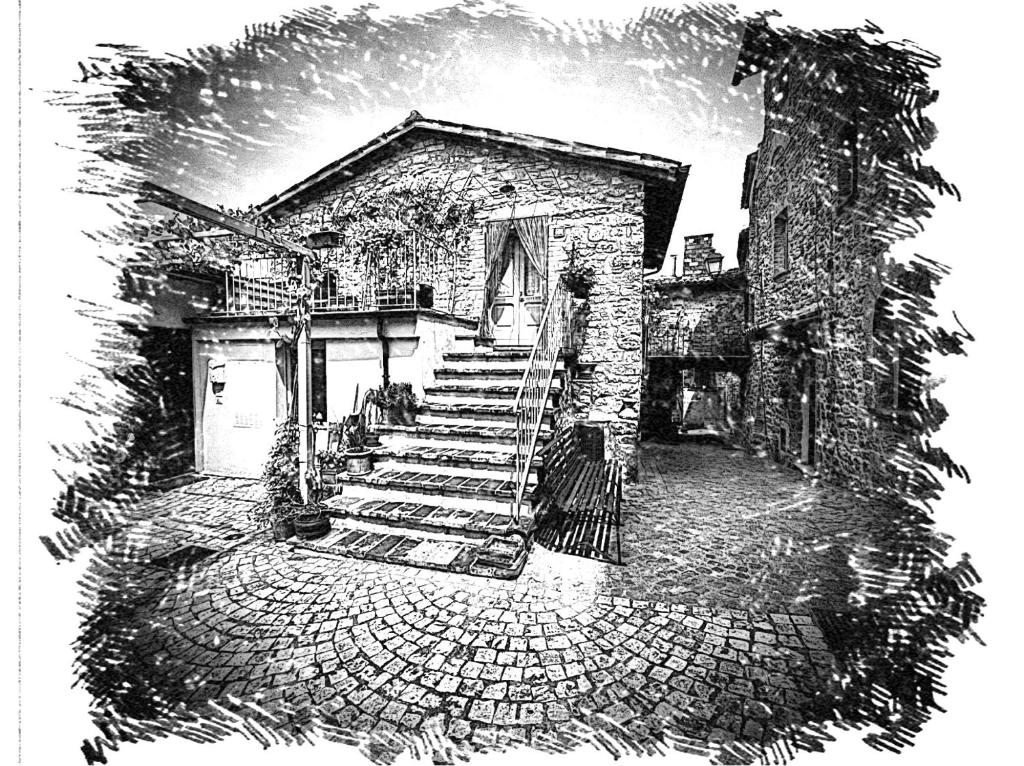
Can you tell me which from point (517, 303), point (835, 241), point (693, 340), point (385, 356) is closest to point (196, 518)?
point (385, 356)

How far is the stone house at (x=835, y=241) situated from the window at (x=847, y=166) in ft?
0.11

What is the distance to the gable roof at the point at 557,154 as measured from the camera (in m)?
7.50

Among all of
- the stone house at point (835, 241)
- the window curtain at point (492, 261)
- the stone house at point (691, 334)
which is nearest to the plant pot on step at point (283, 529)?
the window curtain at point (492, 261)

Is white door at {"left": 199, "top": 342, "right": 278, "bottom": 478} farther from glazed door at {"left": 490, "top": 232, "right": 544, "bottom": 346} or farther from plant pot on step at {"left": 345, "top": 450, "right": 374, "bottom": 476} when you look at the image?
glazed door at {"left": 490, "top": 232, "right": 544, "bottom": 346}

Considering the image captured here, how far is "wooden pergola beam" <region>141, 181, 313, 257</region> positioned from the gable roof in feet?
14.9

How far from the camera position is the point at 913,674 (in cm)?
254

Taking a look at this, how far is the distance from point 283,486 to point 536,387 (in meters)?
3.09

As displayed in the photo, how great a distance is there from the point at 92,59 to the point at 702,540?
253 inches

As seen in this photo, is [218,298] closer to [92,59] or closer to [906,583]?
[92,59]

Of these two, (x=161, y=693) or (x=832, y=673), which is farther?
(x=832, y=673)

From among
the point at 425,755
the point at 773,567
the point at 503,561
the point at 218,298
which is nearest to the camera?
the point at 425,755

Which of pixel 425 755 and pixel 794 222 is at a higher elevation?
pixel 794 222

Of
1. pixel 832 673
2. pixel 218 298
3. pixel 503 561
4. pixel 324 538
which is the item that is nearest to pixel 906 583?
pixel 832 673

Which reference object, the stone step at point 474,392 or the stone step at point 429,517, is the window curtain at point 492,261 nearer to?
the stone step at point 474,392
